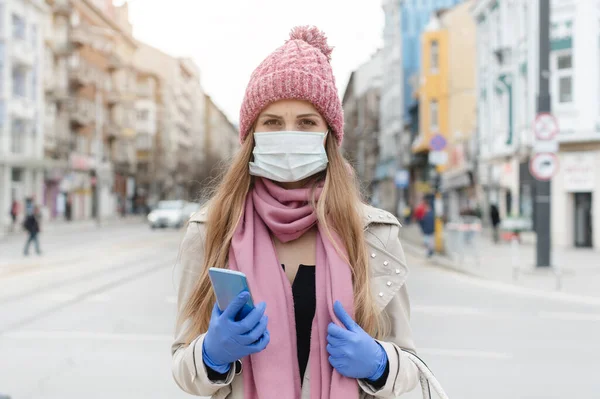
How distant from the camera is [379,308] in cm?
218

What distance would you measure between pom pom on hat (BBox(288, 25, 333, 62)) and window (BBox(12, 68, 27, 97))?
1675 inches

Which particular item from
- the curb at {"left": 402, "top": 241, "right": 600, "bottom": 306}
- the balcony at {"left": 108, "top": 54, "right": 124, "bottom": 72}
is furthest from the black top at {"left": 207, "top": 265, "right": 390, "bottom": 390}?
the balcony at {"left": 108, "top": 54, "right": 124, "bottom": 72}

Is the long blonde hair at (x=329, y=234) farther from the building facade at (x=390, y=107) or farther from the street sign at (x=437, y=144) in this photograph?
the building facade at (x=390, y=107)

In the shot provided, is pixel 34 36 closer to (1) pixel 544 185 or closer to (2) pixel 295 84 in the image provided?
(1) pixel 544 185


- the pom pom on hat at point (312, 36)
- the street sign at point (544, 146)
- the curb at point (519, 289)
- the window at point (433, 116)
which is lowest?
the curb at point (519, 289)

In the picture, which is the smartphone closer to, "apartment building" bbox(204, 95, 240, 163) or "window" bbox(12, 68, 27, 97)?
"window" bbox(12, 68, 27, 97)

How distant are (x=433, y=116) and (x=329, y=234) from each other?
4436 cm

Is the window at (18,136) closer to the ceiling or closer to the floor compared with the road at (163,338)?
closer to the ceiling

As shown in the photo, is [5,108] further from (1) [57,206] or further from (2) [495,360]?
(2) [495,360]

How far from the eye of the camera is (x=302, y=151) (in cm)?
236

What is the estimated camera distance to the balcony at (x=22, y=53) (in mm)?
40250

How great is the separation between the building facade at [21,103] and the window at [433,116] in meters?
25.2

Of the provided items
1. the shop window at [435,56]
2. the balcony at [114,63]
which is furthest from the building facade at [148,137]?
the shop window at [435,56]

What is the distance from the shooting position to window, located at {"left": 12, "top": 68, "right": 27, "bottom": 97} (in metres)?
41.4
